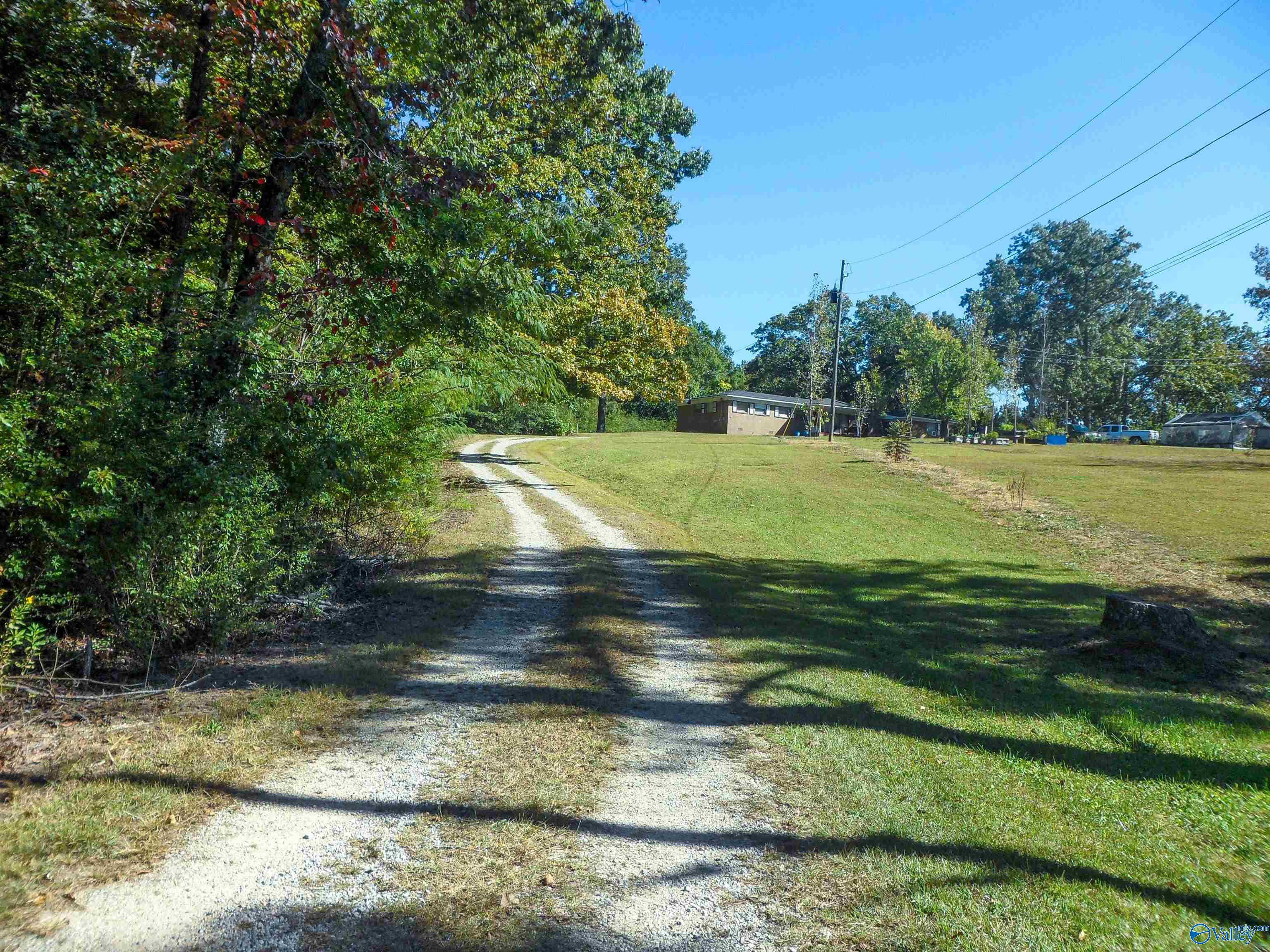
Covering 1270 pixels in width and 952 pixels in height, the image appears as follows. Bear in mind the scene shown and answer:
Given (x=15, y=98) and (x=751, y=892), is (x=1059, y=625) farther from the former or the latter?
(x=15, y=98)

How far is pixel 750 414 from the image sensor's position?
201 ft

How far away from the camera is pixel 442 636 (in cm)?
763

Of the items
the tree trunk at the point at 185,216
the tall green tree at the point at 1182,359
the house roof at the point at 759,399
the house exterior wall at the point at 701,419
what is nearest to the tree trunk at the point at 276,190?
the tree trunk at the point at 185,216

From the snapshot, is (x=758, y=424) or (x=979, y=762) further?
(x=758, y=424)

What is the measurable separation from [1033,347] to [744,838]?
107220 mm

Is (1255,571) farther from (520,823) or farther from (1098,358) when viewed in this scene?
(1098,358)

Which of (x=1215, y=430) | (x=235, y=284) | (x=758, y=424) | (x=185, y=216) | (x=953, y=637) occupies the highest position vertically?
(x=1215, y=430)

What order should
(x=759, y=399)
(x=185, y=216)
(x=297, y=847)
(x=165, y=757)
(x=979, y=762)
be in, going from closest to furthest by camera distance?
1. (x=297, y=847)
2. (x=165, y=757)
3. (x=979, y=762)
4. (x=185, y=216)
5. (x=759, y=399)

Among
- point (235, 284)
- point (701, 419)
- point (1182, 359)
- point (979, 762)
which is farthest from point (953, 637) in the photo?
point (1182, 359)

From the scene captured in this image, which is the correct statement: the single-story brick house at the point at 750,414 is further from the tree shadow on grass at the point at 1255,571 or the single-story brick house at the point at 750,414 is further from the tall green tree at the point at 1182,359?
the tree shadow on grass at the point at 1255,571

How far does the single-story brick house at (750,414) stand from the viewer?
60.1 m

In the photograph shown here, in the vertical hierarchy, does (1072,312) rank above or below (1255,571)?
above

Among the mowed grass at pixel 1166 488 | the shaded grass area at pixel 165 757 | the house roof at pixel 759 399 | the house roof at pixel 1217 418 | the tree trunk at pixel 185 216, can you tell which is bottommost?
the shaded grass area at pixel 165 757

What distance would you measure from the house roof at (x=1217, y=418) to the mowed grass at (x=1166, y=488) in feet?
35.4
